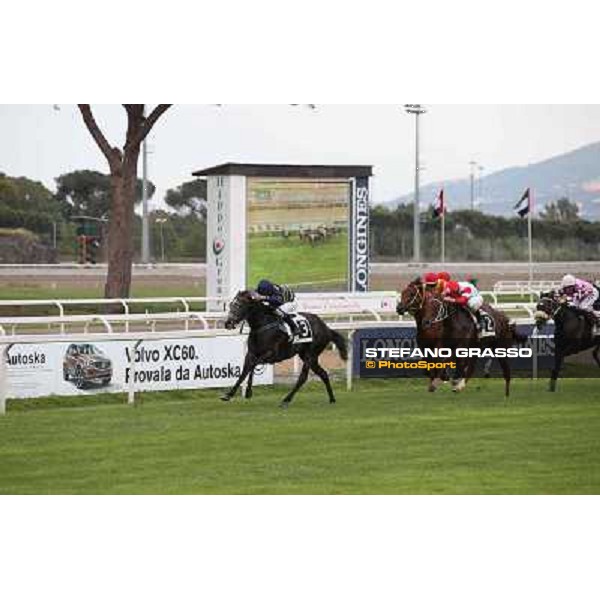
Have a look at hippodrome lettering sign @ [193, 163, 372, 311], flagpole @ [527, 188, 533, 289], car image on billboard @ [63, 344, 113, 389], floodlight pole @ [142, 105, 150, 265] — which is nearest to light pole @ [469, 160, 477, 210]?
flagpole @ [527, 188, 533, 289]

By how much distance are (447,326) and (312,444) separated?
9.77ft

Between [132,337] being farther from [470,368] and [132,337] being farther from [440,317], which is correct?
[470,368]

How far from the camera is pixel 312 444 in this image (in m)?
12.3

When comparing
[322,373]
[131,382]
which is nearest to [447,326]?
[322,373]

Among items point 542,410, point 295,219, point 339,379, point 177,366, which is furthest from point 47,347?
point 295,219

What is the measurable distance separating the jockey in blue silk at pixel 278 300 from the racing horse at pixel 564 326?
7.87 ft

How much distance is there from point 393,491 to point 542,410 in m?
3.97

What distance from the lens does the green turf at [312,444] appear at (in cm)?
1084

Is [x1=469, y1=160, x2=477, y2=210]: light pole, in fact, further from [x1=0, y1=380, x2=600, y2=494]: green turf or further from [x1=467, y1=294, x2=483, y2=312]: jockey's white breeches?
[x1=0, y1=380, x2=600, y2=494]: green turf

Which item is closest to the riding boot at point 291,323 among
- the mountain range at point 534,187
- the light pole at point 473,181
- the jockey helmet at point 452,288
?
the jockey helmet at point 452,288

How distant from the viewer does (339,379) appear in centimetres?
1628

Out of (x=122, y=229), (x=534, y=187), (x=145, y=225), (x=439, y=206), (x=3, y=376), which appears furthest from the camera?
(x=122, y=229)

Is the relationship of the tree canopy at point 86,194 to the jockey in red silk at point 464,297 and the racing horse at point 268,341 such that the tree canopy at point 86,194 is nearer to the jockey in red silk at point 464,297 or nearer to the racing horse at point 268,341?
the jockey in red silk at point 464,297

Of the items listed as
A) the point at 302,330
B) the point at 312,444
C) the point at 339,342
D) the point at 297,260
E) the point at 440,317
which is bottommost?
the point at 312,444
